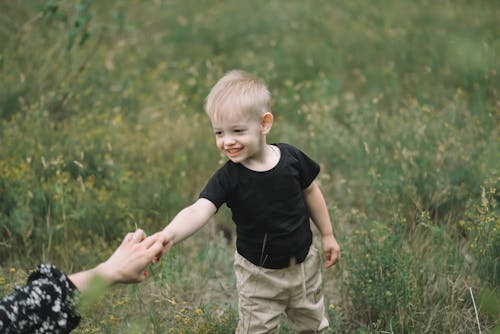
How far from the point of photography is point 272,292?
90.1 inches

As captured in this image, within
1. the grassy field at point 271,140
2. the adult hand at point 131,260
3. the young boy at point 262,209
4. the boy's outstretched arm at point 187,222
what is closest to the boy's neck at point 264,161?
the young boy at point 262,209

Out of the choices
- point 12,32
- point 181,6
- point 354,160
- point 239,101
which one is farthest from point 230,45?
point 239,101

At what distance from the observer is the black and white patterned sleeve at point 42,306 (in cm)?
160

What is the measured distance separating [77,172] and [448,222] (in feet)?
7.69

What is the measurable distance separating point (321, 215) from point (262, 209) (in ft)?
1.22

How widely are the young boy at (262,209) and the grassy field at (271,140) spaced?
0.22 meters

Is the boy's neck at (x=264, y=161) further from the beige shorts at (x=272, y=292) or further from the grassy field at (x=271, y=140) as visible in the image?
the grassy field at (x=271, y=140)

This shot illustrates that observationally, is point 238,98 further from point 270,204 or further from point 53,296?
point 53,296

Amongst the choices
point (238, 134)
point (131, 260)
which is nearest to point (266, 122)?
point (238, 134)

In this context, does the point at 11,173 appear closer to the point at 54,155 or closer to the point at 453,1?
the point at 54,155

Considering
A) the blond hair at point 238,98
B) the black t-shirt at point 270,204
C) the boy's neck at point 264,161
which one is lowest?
the black t-shirt at point 270,204

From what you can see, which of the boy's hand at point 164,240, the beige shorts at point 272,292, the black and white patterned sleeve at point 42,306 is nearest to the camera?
the black and white patterned sleeve at point 42,306

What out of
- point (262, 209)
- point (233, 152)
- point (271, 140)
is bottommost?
point (271, 140)

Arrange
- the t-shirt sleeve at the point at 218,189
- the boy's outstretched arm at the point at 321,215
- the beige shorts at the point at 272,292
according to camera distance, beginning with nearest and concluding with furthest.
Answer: the t-shirt sleeve at the point at 218,189 → the beige shorts at the point at 272,292 → the boy's outstretched arm at the point at 321,215
